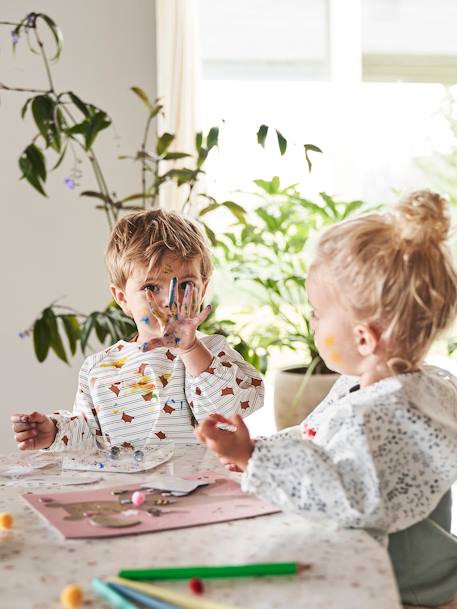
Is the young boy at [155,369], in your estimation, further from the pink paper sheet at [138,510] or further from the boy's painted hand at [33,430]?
the pink paper sheet at [138,510]

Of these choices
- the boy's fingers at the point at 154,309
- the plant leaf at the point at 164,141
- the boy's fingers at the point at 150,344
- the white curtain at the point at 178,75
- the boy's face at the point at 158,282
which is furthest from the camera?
the white curtain at the point at 178,75

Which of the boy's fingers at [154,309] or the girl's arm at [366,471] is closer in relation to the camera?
the girl's arm at [366,471]

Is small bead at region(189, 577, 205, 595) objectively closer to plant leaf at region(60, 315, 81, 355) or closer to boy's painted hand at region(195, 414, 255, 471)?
boy's painted hand at region(195, 414, 255, 471)

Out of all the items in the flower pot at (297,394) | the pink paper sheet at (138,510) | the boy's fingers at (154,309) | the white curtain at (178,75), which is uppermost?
the white curtain at (178,75)

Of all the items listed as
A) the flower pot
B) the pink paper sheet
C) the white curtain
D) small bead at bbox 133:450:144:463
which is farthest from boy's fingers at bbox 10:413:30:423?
the white curtain

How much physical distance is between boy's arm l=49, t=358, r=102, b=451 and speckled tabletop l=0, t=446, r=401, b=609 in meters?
0.45

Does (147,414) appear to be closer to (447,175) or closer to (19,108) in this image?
(19,108)

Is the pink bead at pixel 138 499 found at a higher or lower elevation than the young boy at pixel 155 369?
lower

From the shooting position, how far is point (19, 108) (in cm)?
390

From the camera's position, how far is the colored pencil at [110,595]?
736 millimetres

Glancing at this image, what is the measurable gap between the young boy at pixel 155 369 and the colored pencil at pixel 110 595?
0.74 meters

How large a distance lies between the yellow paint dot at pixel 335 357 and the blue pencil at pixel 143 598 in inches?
21.0

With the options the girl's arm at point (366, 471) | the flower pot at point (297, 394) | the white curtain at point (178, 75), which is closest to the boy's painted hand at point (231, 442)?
the girl's arm at point (366, 471)

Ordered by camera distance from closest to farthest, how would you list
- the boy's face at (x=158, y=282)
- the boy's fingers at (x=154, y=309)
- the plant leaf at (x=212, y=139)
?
the boy's fingers at (x=154, y=309), the boy's face at (x=158, y=282), the plant leaf at (x=212, y=139)
